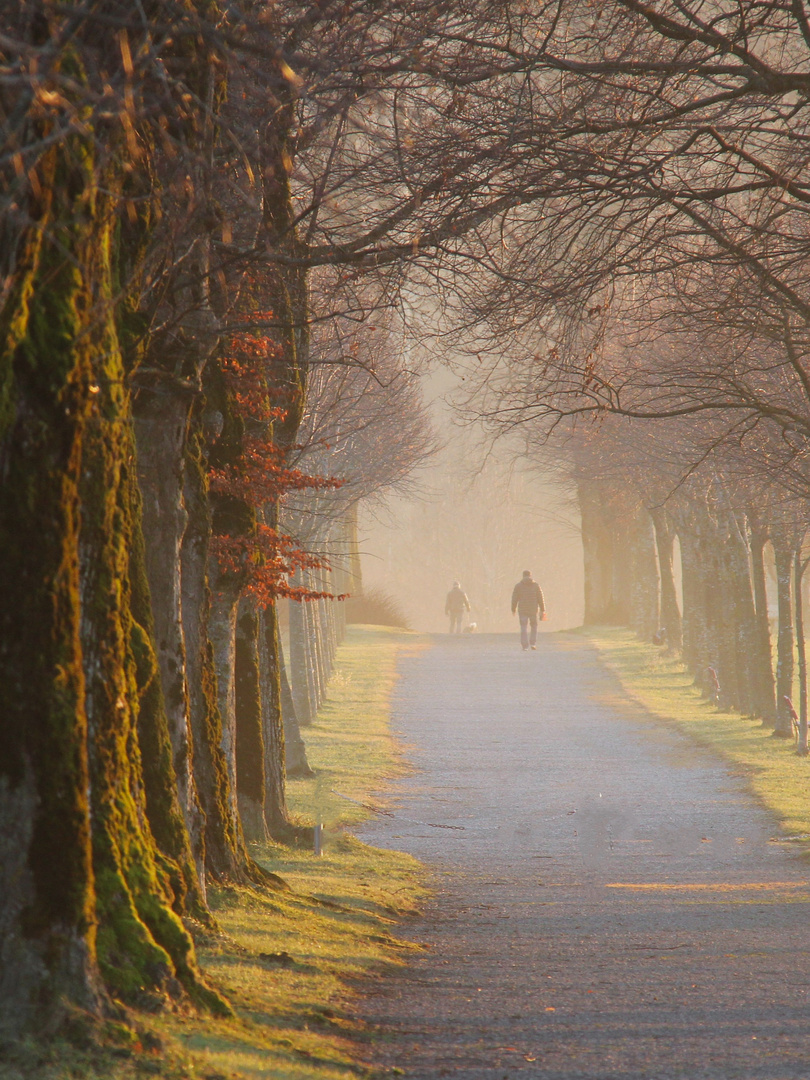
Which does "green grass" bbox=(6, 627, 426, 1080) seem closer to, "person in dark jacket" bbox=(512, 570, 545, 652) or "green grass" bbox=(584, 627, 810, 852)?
"green grass" bbox=(584, 627, 810, 852)

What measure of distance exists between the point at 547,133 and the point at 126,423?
170 inches

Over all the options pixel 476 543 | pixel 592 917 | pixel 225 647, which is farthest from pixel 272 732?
pixel 476 543

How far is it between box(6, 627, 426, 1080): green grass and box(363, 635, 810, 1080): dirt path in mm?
292

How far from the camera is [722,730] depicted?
2212 cm

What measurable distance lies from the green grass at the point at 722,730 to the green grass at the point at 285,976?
5080 mm

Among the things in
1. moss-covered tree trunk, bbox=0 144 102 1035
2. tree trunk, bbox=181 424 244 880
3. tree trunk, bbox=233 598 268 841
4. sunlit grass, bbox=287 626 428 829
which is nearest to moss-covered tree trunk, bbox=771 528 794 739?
sunlit grass, bbox=287 626 428 829

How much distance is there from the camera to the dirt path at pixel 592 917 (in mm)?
5828

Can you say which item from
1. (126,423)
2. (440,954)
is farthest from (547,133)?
(440,954)

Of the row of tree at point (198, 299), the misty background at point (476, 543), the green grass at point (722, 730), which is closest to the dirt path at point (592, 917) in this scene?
the green grass at point (722, 730)

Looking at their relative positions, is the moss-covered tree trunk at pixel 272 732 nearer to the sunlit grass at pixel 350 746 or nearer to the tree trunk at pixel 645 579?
the sunlit grass at pixel 350 746

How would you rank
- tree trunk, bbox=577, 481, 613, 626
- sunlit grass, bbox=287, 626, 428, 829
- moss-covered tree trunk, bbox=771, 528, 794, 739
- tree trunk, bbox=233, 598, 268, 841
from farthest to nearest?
tree trunk, bbox=577, 481, 613, 626, moss-covered tree trunk, bbox=771, 528, 794, 739, sunlit grass, bbox=287, 626, 428, 829, tree trunk, bbox=233, 598, 268, 841

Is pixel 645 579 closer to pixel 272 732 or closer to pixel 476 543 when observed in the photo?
pixel 272 732

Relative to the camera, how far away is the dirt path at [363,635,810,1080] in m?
5.83

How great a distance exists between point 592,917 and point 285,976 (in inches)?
154
